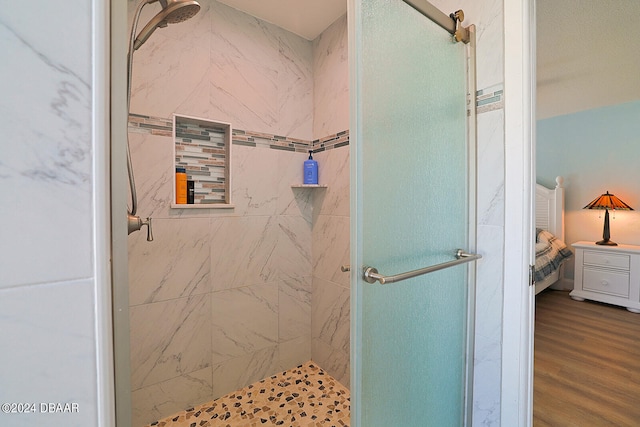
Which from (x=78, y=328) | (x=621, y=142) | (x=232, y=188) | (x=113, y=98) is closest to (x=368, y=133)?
(x=113, y=98)

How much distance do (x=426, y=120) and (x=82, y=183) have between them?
0.99 m

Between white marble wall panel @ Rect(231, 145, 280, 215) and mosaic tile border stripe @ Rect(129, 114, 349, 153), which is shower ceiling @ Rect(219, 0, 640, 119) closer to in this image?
mosaic tile border stripe @ Rect(129, 114, 349, 153)

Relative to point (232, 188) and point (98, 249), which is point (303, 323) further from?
point (98, 249)

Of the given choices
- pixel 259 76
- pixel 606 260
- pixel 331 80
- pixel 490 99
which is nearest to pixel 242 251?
pixel 259 76

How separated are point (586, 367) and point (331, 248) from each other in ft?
6.70

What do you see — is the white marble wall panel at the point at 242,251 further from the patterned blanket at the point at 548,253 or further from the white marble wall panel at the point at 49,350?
the patterned blanket at the point at 548,253

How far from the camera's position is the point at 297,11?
172 centimetres

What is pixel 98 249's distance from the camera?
30 centimetres

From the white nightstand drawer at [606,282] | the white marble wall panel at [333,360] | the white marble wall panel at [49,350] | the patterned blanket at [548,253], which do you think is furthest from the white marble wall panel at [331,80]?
the white nightstand drawer at [606,282]

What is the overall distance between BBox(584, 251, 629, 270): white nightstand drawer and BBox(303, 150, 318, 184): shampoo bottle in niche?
143 inches

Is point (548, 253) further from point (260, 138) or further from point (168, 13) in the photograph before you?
point (168, 13)

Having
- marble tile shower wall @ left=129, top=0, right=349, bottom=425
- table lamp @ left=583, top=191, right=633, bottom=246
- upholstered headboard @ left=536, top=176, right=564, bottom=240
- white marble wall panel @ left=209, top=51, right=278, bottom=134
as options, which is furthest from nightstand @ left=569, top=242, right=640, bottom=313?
white marble wall panel @ left=209, top=51, right=278, bottom=134

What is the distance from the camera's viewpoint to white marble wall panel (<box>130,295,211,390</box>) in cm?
143

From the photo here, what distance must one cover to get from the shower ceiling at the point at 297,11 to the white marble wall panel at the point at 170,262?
1.38 meters
